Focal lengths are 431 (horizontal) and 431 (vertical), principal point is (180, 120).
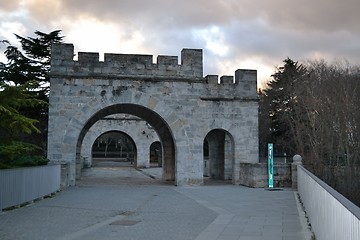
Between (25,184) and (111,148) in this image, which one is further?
(111,148)

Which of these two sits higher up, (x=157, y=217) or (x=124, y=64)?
(x=124, y=64)

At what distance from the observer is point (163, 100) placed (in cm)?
1888

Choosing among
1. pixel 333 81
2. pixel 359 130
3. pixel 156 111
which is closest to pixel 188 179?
pixel 156 111

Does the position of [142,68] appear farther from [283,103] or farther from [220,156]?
[283,103]

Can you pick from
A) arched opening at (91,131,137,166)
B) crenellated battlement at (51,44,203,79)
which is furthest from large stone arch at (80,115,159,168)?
arched opening at (91,131,137,166)

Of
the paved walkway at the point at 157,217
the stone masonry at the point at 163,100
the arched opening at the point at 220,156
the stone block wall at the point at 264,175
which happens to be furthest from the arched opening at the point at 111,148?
the paved walkway at the point at 157,217

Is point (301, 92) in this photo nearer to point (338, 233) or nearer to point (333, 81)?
point (333, 81)

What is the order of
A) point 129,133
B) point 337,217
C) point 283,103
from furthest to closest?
point 283,103, point 129,133, point 337,217

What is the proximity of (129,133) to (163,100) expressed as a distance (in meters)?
18.3

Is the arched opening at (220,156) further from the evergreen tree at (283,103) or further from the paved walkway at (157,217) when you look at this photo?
the evergreen tree at (283,103)

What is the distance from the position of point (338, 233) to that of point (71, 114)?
49.5 feet

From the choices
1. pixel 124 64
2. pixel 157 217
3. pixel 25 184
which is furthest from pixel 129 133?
pixel 157 217

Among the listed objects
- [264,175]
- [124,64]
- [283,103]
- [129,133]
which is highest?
[283,103]

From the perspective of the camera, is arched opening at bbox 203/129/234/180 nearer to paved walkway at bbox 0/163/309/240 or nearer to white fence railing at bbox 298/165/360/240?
paved walkway at bbox 0/163/309/240
